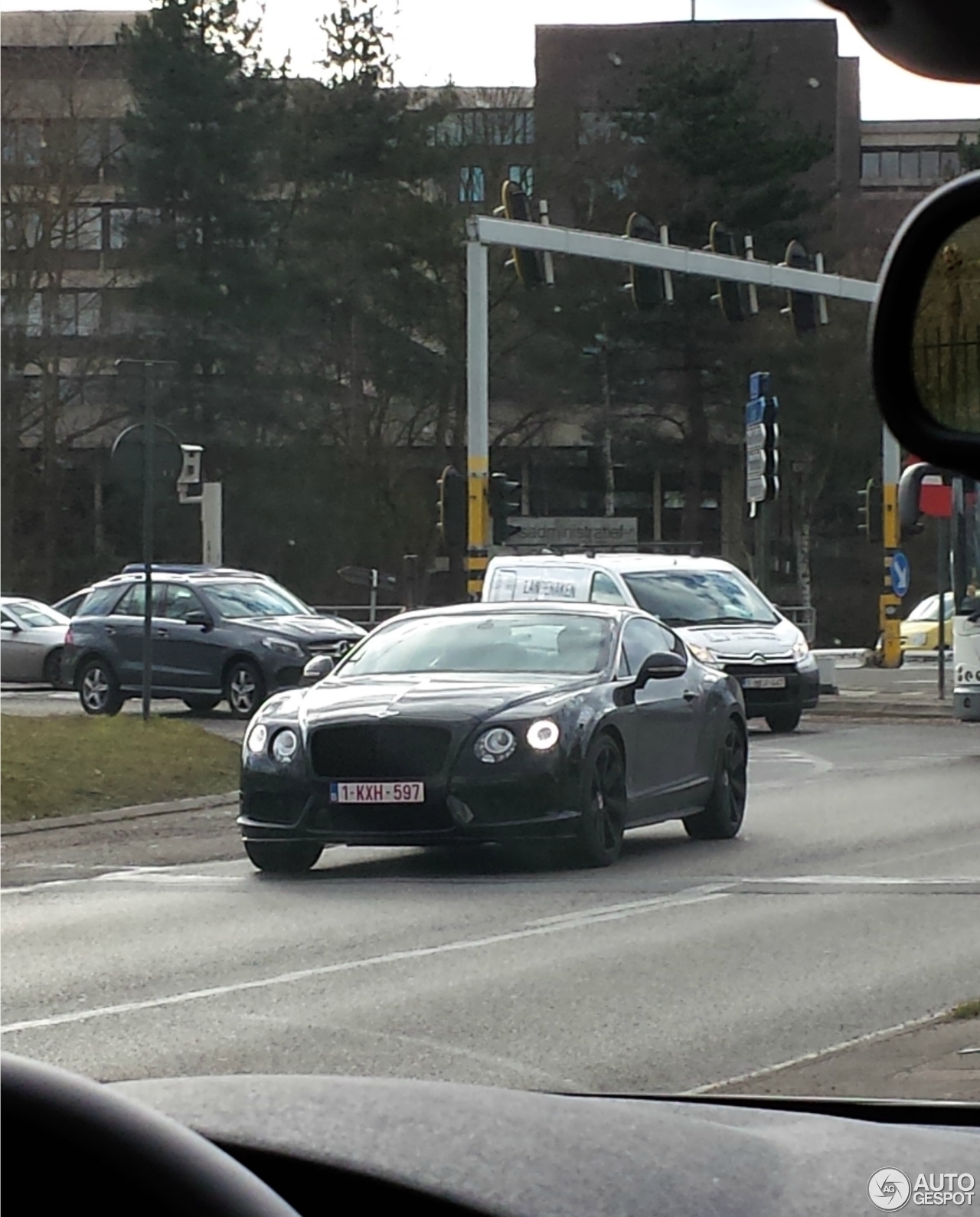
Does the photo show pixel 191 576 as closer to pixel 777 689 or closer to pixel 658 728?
pixel 777 689

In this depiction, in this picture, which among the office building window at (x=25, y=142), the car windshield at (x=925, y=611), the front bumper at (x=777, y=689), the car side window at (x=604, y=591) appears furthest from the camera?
the office building window at (x=25, y=142)

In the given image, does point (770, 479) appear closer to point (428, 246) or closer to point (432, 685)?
point (432, 685)

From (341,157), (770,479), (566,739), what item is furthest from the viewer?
(341,157)

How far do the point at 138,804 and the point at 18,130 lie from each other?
82.6ft

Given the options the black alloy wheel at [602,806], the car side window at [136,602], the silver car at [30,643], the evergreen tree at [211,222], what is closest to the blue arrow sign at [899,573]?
the car side window at [136,602]

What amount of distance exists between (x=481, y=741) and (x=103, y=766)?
645 centimetres

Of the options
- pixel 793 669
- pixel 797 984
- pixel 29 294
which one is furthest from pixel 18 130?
pixel 797 984

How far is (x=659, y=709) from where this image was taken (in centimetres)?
1143

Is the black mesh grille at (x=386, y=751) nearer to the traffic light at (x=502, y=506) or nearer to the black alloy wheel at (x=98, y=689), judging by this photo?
the black alloy wheel at (x=98, y=689)

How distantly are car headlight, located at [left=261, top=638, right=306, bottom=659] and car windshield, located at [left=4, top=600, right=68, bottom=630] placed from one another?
7.27 m

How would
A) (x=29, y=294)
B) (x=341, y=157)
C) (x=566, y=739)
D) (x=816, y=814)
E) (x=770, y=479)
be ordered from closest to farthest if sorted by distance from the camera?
(x=566, y=739), (x=816, y=814), (x=770, y=479), (x=29, y=294), (x=341, y=157)

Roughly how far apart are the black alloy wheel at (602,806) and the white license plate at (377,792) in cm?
79

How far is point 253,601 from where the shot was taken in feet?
78.9

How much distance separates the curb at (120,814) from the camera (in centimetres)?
1380
